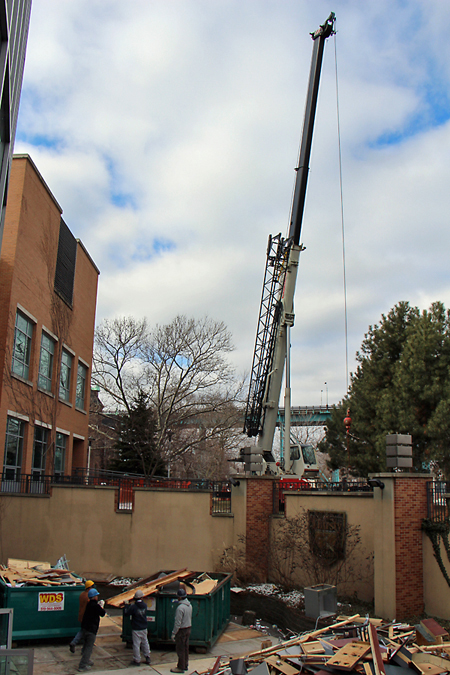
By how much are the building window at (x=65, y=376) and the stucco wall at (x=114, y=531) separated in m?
9.11

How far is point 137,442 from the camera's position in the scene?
38.4 metres

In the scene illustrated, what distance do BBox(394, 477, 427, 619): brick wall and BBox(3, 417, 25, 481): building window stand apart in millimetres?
14397

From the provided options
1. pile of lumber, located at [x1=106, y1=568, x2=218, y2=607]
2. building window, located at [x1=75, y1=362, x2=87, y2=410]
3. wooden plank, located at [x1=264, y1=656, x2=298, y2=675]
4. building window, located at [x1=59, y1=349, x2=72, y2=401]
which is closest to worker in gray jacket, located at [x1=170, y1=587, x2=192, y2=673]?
pile of lumber, located at [x1=106, y1=568, x2=218, y2=607]

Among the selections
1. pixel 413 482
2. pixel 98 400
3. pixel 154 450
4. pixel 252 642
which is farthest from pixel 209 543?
pixel 98 400

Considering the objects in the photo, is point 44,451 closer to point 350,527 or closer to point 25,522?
point 25,522

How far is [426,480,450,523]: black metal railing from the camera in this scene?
45.9 ft

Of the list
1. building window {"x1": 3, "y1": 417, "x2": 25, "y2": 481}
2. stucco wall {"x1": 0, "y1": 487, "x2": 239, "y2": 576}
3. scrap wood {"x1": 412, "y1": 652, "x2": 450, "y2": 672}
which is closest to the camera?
scrap wood {"x1": 412, "y1": 652, "x2": 450, "y2": 672}

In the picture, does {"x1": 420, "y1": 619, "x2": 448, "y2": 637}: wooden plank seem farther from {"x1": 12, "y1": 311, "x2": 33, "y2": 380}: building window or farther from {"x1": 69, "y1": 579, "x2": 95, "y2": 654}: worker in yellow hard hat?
{"x1": 12, "y1": 311, "x2": 33, "y2": 380}: building window

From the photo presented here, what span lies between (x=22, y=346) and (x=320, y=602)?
51.6 feet

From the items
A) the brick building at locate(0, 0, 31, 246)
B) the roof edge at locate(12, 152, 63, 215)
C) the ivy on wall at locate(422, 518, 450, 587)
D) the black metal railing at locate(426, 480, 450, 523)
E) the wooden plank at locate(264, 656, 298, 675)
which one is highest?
the roof edge at locate(12, 152, 63, 215)

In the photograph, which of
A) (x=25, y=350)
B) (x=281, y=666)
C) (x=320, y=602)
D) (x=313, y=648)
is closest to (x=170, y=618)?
(x=313, y=648)

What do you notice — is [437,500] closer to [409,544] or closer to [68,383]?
[409,544]

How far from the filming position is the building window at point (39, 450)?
2497cm

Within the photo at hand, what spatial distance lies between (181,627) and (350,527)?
24.3ft
